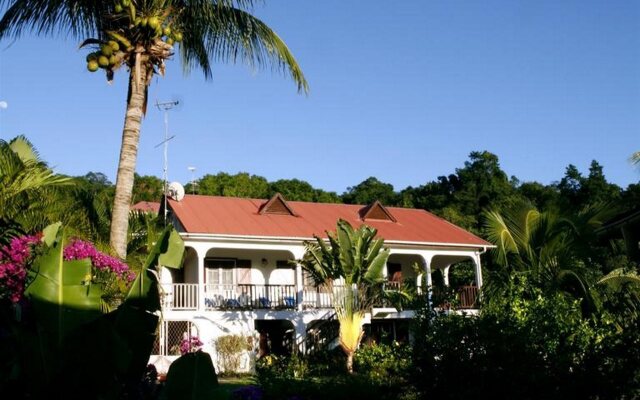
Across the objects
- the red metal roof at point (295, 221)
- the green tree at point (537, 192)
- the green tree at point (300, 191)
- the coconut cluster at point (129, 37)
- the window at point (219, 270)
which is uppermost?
the green tree at point (300, 191)

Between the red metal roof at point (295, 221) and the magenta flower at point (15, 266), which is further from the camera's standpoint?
the red metal roof at point (295, 221)

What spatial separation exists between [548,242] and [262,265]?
12.5 metres

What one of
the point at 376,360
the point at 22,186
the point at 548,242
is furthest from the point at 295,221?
the point at 22,186

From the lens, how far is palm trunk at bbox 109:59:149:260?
13.8 metres

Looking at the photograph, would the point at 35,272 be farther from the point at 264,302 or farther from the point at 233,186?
the point at 233,186

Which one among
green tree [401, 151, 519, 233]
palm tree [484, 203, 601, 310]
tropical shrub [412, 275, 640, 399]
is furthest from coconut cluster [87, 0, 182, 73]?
green tree [401, 151, 519, 233]

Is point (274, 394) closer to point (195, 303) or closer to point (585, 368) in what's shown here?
point (585, 368)

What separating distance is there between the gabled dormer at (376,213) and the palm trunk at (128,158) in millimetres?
16089

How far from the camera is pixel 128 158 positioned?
1412 cm

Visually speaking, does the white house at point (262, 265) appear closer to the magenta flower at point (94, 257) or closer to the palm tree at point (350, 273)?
the palm tree at point (350, 273)

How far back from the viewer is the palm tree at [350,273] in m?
20.7

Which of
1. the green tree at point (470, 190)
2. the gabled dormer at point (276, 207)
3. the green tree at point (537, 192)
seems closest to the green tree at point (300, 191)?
the green tree at point (470, 190)

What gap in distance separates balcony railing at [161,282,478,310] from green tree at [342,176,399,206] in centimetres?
2566

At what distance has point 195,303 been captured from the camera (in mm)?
22516
